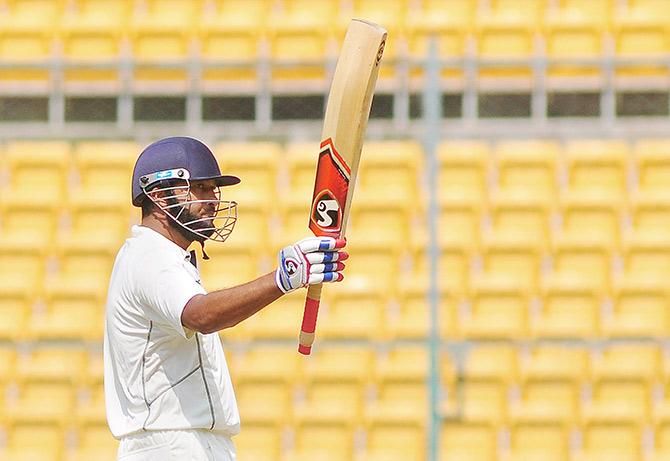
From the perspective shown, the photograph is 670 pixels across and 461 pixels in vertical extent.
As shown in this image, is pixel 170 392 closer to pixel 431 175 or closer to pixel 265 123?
pixel 431 175

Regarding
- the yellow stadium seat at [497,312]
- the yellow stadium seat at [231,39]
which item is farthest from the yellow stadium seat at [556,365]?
the yellow stadium seat at [231,39]

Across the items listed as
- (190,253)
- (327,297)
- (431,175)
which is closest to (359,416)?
(327,297)

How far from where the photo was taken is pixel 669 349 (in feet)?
19.2

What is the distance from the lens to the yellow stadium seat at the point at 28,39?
672 centimetres

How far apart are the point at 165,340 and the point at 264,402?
3070 millimetres

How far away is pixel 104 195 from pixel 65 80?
670 mm

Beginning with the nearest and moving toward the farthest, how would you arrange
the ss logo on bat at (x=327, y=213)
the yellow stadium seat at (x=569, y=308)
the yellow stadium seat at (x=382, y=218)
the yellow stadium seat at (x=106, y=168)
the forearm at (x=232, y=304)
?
the forearm at (x=232, y=304), the ss logo on bat at (x=327, y=213), the yellow stadium seat at (x=569, y=308), the yellow stadium seat at (x=382, y=218), the yellow stadium seat at (x=106, y=168)

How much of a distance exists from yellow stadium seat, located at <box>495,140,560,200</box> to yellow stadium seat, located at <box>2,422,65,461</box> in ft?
7.46

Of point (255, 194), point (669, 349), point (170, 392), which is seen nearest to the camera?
point (170, 392)

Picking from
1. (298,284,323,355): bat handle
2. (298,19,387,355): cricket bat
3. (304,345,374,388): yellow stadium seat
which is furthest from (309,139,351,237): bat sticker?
(304,345,374,388): yellow stadium seat

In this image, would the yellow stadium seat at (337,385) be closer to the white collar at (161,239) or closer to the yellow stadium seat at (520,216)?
the yellow stadium seat at (520,216)

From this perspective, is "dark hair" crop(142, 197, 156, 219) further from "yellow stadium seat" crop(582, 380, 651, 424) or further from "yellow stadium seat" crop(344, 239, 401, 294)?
"yellow stadium seat" crop(582, 380, 651, 424)

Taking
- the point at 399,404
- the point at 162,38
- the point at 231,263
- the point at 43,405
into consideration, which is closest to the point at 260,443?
the point at 399,404

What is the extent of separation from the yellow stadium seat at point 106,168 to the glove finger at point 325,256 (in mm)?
3817
